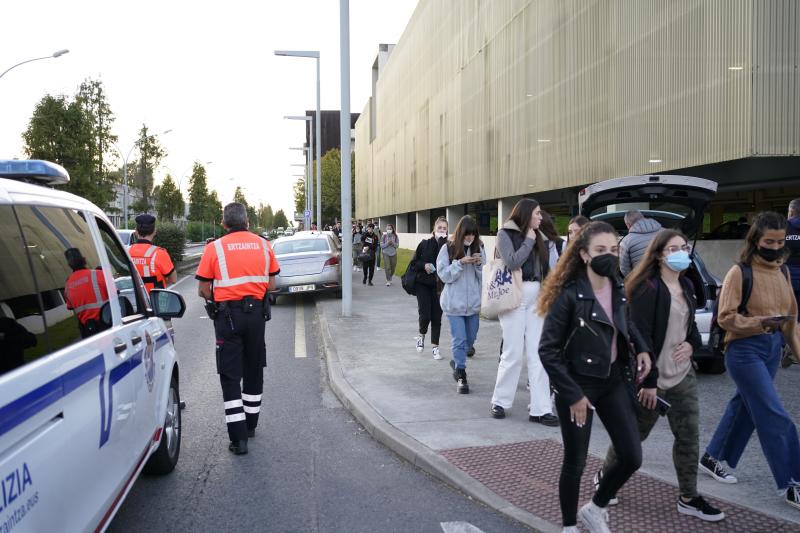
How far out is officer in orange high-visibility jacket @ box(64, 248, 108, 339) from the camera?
313 centimetres

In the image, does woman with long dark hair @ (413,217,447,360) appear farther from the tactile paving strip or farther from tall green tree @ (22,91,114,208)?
tall green tree @ (22,91,114,208)

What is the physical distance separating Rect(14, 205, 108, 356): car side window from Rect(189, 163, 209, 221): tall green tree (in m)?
81.5

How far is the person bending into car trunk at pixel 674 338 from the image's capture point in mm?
4020

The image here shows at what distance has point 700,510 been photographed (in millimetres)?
4051

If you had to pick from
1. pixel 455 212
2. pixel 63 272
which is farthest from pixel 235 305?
pixel 455 212

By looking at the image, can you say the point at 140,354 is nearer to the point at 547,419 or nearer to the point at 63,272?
the point at 63,272

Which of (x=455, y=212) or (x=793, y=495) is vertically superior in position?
(x=455, y=212)

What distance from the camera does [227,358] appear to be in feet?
Answer: 18.2

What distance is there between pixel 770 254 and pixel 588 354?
A: 162cm

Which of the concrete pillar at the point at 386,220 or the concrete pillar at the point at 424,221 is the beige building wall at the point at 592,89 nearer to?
the concrete pillar at the point at 424,221

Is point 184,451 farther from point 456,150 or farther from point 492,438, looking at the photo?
point 456,150

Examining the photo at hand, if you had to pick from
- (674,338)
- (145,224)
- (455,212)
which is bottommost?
(674,338)

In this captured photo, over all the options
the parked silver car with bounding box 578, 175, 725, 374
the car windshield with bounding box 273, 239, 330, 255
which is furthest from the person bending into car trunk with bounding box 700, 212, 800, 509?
A: the car windshield with bounding box 273, 239, 330, 255

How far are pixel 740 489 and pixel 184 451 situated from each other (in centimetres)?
400
